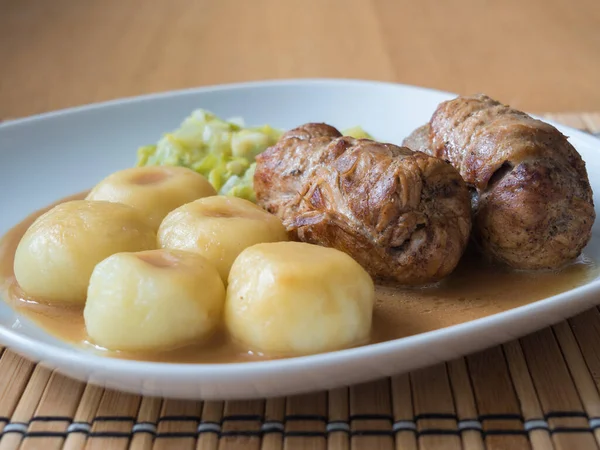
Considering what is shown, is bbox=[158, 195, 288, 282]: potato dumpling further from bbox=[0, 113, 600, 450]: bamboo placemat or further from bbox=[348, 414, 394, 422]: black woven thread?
bbox=[348, 414, 394, 422]: black woven thread

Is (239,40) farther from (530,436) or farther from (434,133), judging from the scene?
→ (530,436)

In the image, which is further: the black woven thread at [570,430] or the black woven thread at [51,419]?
the black woven thread at [51,419]

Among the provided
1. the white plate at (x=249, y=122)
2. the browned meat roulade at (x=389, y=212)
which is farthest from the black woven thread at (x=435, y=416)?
the browned meat roulade at (x=389, y=212)

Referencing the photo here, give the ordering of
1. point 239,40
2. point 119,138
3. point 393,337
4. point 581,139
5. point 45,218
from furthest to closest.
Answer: point 239,40
point 119,138
point 581,139
point 45,218
point 393,337

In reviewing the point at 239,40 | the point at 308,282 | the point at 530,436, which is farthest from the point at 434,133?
the point at 239,40

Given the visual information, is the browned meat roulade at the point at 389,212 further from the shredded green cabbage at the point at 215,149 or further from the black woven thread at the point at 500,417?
the shredded green cabbage at the point at 215,149

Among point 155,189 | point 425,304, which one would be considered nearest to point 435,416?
point 425,304
